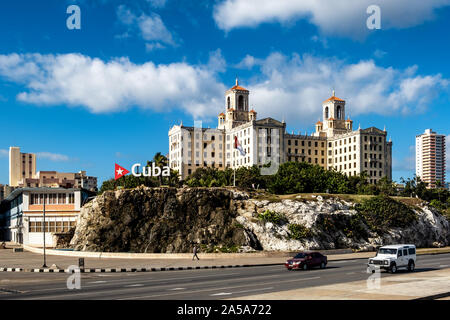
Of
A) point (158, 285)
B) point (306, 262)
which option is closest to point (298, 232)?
point (306, 262)

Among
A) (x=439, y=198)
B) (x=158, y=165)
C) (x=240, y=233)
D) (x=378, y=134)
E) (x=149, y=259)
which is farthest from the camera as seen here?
(x=378, y=134)

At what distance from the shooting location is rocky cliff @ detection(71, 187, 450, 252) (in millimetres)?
65500

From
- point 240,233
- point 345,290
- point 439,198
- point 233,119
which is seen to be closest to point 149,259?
point 240,233

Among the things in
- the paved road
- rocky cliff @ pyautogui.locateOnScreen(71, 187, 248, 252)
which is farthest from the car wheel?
rocky cliff @ pyautogui.locateOnScreen(71, 187, 248, 252)

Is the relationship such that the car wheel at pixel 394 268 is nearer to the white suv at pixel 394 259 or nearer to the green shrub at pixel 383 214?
the white suv at pixel 394 259

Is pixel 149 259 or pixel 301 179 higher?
pixel 301 179

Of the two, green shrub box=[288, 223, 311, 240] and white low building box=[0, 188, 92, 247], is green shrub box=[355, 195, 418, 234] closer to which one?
green shrub box=[288, 223, 311, 240]

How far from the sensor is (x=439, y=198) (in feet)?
468

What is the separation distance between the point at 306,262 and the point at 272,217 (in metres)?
28.0

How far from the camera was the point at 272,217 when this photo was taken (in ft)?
222

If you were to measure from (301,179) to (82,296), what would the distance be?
7152 cm

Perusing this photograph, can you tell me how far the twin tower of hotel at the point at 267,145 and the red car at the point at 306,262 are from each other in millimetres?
115411
